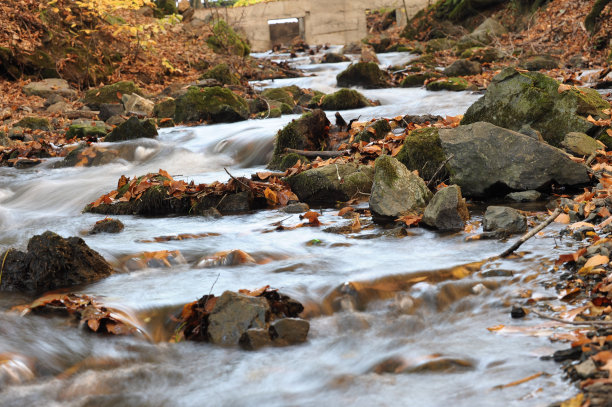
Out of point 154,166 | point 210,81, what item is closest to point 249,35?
point 210,81

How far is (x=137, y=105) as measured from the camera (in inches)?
532

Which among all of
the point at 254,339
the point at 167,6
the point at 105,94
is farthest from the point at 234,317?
the point at 167,6

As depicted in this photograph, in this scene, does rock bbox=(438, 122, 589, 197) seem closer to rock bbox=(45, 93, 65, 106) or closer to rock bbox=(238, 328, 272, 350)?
rock bbox=(238, 328, 272, 350)

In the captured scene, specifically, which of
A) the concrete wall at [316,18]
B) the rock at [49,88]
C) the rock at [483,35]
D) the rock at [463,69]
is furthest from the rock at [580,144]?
the concrete wall at [316,18]

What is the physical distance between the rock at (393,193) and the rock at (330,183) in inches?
37.2

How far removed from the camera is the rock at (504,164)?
19.2ft

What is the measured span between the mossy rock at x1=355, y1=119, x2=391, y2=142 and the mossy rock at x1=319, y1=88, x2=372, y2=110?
4179 millimetres

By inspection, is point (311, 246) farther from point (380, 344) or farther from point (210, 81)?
point (210, 81)

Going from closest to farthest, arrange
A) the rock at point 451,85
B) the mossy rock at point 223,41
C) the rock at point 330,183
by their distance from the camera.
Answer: the rock at point 330,183, the rock at point 451,85, the mossy rock at point 223,41

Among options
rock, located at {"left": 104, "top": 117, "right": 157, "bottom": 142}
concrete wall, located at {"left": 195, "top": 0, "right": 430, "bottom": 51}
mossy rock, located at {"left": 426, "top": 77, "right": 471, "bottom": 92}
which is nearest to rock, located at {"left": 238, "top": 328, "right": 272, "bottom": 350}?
rock, located at {"left": 104, "top": 117, "right": 157, "bottom": 142}

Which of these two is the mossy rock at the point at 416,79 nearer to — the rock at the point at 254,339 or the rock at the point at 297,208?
the rock at the point at 297,208

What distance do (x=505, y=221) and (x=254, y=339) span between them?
2545mm

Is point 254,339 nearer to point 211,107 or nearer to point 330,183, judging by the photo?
point 330,183

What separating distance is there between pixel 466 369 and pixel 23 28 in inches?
639
